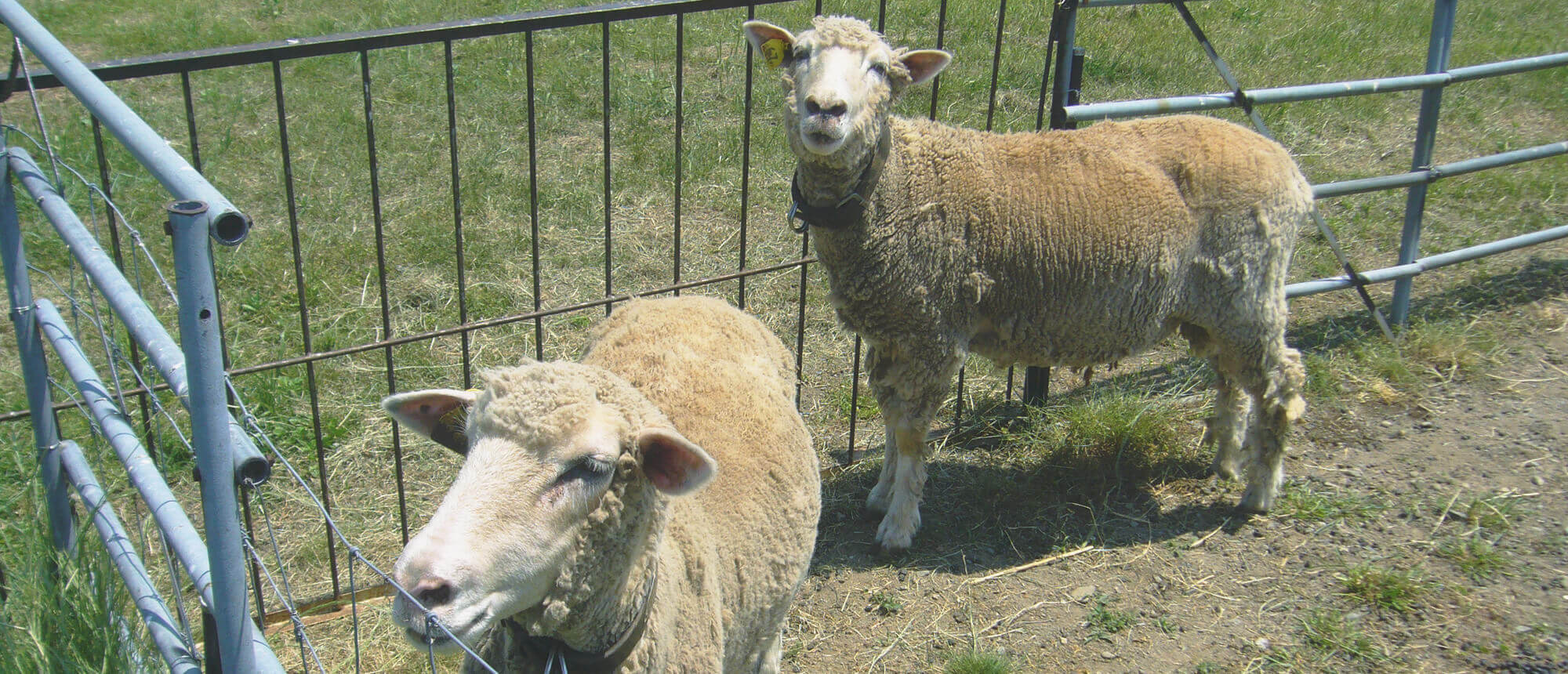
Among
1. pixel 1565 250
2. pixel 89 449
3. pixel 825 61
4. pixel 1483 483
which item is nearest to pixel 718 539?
pixel 825 61

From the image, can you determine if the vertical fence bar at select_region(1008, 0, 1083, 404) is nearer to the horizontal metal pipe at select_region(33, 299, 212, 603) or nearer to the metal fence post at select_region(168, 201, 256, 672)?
the horizontal metal pipe at select_region(33, 299, 212, 603)

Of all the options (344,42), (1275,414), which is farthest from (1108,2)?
(344,42)

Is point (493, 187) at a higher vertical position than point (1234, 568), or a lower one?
higher

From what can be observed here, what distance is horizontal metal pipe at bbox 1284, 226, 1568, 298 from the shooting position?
212 inches

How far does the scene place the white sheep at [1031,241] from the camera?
406 cm

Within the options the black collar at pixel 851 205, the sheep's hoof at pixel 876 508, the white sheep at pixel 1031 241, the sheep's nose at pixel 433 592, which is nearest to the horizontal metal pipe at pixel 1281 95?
the white sheep at pixel 1031 241

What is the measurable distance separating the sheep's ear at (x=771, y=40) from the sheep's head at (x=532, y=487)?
1.94 metres

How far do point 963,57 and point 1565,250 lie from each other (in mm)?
4074

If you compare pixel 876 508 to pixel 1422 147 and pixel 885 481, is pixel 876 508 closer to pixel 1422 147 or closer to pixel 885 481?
pixel 885 481

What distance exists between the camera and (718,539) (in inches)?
115

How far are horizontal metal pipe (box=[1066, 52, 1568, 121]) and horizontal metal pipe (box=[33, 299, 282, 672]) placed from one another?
11.8 feet

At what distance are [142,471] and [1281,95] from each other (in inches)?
181

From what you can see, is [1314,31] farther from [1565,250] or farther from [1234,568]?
[1234,568]

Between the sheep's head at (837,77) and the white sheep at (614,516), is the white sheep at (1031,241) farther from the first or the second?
the white sheep at (614,516)
